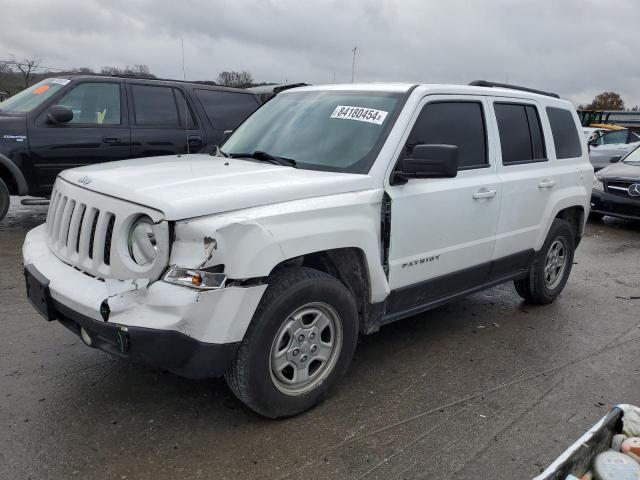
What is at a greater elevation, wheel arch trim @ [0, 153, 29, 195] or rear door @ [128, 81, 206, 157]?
rear door @ [128, 81, 206, 157]

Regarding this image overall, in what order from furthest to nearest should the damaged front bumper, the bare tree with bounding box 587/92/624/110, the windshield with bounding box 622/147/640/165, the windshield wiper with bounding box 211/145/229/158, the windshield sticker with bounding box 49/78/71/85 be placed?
the bare tree with bounding box 587/92/624/110, the windshield with bounding box 622/147/640/165, the windshield sticker with bounding box 49/78/71/85, the windshield wiper with bounding box 211/145/229/158, the damaged front bumper

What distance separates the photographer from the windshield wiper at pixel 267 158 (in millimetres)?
3613

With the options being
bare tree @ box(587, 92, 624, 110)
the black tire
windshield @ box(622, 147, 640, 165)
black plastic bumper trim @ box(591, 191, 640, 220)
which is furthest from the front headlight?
bare tree @ box(587, 92, 624, 110)

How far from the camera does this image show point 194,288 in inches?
101

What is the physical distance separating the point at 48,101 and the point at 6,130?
60 cm

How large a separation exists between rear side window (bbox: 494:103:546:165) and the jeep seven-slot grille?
2.94 m

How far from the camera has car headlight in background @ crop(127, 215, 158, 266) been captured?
273 cm

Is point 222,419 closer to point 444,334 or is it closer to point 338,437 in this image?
point 338,437

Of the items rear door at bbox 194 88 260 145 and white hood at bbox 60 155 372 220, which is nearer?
white hood at bbox 60 155 372 220

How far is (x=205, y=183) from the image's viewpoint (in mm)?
2967

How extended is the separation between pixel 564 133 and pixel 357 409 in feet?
11.1

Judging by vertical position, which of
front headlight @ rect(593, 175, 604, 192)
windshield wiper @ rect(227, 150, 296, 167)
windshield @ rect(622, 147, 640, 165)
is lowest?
front headlight @ rect(593, 175, 604, 192)

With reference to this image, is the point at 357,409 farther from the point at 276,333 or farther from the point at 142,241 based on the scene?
the point at 142,241

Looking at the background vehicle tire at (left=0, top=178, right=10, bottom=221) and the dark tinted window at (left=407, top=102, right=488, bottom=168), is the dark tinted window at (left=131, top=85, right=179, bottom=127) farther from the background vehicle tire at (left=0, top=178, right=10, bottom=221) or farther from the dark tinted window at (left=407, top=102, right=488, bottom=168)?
the dark tinted window at (left=407, top=102, right=488, bottom=168)
